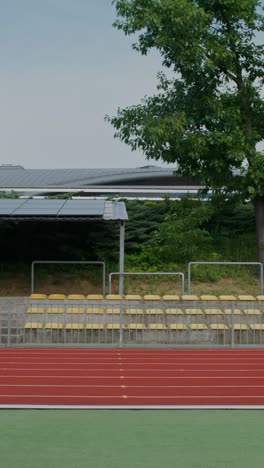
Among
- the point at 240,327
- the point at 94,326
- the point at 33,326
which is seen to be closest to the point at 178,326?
the point at 240,327

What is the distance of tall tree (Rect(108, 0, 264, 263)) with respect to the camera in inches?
1069

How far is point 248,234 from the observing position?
3231 cm

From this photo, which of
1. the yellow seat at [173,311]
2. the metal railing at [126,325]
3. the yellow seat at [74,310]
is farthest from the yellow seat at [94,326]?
the yellow seat at [173,311]

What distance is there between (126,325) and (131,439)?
33.8 ft

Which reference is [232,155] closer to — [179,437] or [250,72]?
[250,72]

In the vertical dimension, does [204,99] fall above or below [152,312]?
above

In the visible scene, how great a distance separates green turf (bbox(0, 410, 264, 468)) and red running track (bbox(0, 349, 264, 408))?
0.80 metres

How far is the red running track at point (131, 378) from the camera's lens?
37.8 ft

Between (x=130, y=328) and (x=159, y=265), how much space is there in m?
10.3

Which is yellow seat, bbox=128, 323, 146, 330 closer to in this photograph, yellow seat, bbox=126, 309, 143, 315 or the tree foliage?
yellow seat, bbox=126, 309, 143, 315

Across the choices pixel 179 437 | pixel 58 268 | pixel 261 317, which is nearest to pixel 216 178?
pixel 58 268

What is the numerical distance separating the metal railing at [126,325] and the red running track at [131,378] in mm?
564

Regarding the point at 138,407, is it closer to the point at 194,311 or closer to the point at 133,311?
the point at 133,311

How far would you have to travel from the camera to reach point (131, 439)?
868 cm
